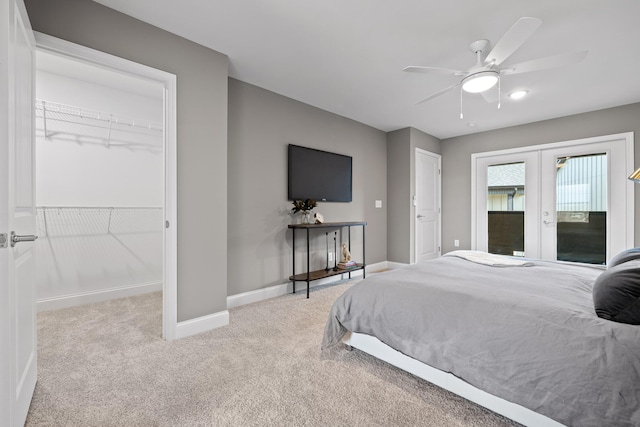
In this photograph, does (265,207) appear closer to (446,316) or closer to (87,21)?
(87,21)

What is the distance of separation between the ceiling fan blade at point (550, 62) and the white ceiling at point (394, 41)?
315 mm

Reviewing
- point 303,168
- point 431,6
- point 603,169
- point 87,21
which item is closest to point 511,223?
point 603,169

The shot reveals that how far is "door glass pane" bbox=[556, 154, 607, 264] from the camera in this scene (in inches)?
154

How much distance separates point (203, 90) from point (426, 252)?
4300 millimetres

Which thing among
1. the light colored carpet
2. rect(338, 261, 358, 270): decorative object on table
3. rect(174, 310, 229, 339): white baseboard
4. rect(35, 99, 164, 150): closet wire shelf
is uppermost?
rect(35, 99, 164, 150): closet wire shelf

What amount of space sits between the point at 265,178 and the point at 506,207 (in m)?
4.03

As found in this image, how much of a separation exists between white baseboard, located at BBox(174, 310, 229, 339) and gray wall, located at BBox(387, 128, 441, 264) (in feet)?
10.6

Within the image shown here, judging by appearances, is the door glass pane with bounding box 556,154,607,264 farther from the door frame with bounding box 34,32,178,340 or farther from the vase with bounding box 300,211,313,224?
the door frame with bounding box 34,32,178,340

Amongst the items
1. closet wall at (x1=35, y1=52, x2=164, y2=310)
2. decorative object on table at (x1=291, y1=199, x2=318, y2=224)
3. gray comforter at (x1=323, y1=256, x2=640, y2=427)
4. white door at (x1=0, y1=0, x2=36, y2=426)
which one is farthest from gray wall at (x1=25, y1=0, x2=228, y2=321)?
gray comforter at (x1=323, y1=256, x2=640, y2=427)

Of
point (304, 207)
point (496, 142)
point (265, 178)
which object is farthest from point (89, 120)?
point (496, 142)

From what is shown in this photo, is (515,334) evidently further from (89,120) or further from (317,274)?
(89,120)

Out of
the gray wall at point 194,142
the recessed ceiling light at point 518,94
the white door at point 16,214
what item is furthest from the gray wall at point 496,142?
the white door at point 16,214

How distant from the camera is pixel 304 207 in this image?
3.48 meters

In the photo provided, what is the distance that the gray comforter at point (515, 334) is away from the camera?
1.08 meters
